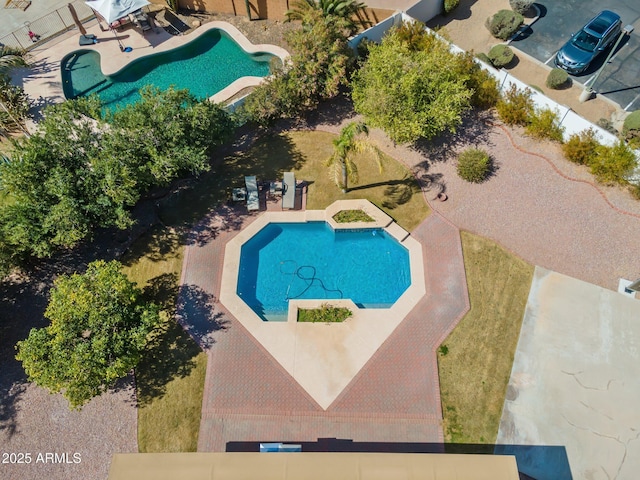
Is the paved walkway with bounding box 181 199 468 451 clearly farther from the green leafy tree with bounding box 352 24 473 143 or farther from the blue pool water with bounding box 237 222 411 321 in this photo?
the green leafy tree with bounding box 352 24 473 143

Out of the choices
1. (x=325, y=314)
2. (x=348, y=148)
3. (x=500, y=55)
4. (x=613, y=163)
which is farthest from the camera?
(x=500, y=55)

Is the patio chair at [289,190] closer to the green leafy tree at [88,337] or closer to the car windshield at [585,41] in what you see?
the green leafy tree at [88,337]

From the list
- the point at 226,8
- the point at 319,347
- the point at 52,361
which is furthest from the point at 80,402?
the point at 226,8

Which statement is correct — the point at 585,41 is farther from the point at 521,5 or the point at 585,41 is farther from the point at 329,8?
the point at 329,8

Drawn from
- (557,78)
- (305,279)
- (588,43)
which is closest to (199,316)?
(305,279)

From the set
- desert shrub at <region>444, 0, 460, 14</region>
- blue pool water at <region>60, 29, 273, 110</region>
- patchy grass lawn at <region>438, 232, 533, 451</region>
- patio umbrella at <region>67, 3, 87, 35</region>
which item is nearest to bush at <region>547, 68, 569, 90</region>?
desert shrub at <region>444, 0, 460, 14</region>

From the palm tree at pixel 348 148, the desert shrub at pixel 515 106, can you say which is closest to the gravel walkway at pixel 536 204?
the desert shrub at pixel 515 106
